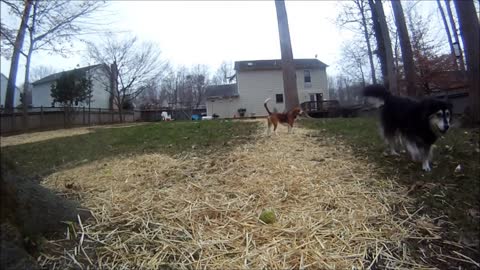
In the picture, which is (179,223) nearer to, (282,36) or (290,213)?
(290,213)

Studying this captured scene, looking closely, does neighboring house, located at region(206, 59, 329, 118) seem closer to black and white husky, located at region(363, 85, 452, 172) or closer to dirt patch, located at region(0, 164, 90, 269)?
black and white husky, located at region(363, 85, 452, 172)

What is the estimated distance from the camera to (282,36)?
12914 mm

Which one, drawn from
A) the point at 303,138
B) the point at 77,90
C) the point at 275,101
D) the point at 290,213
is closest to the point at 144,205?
the point at 290,213

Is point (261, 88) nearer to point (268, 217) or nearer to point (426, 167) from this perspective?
point (426, 167)

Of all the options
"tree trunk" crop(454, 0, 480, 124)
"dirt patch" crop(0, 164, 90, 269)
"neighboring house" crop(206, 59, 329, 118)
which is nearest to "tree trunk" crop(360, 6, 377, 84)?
"neighboring house" crop(206, 59, 329, 118)

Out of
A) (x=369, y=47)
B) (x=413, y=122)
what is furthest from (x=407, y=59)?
(x=369, y=47)

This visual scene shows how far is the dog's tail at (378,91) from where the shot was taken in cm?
503

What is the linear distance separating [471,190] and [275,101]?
1099 inches

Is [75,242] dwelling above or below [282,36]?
below

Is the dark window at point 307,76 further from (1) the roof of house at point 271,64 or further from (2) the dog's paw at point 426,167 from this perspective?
(2) the dog's paw at point 426,167

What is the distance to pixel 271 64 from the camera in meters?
31.8

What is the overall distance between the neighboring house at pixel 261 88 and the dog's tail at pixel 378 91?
25485mm

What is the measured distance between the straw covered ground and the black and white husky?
0.70 m

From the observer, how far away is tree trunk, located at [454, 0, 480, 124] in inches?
246
